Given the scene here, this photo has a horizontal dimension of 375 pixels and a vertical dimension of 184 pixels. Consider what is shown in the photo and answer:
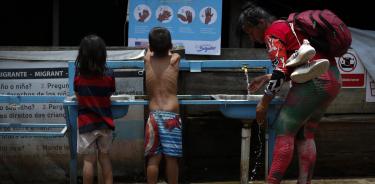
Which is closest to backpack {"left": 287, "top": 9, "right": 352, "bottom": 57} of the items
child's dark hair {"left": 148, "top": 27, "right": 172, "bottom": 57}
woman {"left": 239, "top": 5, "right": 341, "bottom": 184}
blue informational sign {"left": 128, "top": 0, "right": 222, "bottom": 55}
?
woman {"left": 239, "top": 5, "right": 341, "bottom": 184}

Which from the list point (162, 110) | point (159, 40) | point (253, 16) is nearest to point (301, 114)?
point (253, 16)

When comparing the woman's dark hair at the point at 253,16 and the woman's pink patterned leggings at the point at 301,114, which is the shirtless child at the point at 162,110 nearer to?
the woman's dark hair at the point at 253,16

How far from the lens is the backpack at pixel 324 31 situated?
12.4 ft

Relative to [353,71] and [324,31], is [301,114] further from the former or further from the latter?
[353,71]

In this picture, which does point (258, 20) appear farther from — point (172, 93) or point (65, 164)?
point (65, 164)

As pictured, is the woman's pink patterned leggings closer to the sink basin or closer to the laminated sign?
the sink basin

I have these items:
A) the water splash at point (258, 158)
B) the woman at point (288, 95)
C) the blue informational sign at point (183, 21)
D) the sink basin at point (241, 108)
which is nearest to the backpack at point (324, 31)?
the woman at point (288, 95)

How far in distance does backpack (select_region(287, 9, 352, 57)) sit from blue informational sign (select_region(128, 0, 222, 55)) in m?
1.66

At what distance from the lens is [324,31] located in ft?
12.4

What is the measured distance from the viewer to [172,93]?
161 inches

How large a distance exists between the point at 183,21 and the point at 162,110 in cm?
169

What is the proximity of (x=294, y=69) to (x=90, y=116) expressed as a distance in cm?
158

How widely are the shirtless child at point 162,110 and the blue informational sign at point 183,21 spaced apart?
138cm

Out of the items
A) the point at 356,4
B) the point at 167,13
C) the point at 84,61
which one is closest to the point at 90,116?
the point at 84,61
